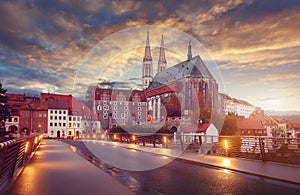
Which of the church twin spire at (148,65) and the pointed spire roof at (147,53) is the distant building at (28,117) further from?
the pointed spire roof at (147,53)

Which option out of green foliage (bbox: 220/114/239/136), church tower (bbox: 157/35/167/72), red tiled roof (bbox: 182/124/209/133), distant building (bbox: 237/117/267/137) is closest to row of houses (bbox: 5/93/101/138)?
red tiled roof (bbox: 182/124/209/133)

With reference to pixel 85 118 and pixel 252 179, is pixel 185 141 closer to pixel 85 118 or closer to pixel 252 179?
pixel 252 179

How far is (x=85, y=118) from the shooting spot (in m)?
114

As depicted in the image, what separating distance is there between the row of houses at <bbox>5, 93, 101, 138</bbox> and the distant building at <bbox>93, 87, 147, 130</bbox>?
12.3 ft

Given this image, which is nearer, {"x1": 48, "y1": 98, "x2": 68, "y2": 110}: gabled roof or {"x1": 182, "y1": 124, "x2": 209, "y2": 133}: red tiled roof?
{"x1": 182, "y1": 124, "x2": 209, "y2": 133}: red tiled roof

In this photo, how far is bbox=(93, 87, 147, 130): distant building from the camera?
107863mm

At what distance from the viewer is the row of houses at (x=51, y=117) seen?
340 ft

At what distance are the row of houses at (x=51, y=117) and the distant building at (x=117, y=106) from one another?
376 centimetres

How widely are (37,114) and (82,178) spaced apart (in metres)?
104

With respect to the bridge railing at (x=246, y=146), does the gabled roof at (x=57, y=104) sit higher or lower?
higher

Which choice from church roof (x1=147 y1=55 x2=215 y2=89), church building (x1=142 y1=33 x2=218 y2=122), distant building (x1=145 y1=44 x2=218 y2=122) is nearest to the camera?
church building (x1=142 y1=33 x2=218 y2=122)

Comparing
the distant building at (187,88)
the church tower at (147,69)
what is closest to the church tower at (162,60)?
the church tower at (147,69)

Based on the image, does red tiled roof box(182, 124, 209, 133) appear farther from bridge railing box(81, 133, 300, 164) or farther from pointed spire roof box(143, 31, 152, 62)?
pointed spire roof box(143, 31, 152, 62)

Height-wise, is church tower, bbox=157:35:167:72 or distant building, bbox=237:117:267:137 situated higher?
church tower, bbox=157:35:167:72
